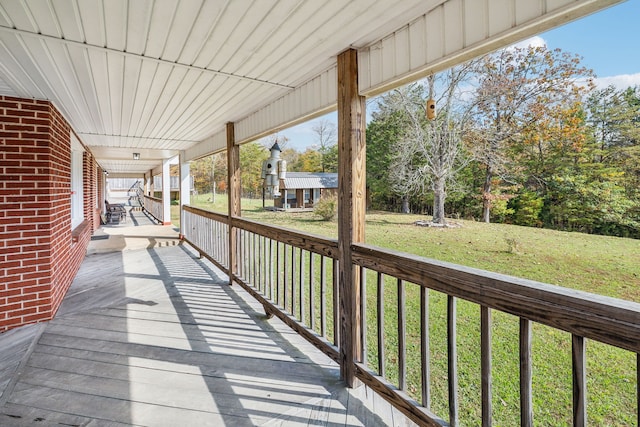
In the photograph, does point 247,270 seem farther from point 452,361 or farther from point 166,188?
point 166,188

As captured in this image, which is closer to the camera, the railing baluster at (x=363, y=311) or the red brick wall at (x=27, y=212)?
the railing baluster at (x=363, y=311)

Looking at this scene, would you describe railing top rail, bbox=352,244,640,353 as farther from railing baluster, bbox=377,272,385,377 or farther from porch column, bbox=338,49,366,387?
porch column, bbox=338,49,366,387

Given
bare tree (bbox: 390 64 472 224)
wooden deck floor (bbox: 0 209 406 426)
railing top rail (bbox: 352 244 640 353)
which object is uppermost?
bare tree (bbox: 390 64 472 224)

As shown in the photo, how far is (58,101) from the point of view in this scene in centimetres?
343

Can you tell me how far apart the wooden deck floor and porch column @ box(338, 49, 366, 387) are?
321 mm

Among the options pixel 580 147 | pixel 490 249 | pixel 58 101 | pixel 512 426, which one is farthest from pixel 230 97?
pixel 580 147

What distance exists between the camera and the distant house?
2014cm

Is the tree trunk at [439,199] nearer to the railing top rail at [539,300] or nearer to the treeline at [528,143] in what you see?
the treeline at [528,143]

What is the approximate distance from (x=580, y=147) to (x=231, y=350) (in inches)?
469

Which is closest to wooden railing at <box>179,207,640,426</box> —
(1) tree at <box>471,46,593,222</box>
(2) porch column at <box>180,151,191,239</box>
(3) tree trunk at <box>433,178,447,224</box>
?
(2) porch column at <box>180,151,191,239</box>

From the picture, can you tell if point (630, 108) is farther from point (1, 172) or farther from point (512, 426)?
point (1, 172)

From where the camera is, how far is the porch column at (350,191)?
2184 millimetres

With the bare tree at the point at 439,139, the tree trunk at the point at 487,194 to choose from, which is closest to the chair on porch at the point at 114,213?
the bare tree at the point at 439,139

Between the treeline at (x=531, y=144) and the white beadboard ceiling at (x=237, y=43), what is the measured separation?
9063 millimetres
